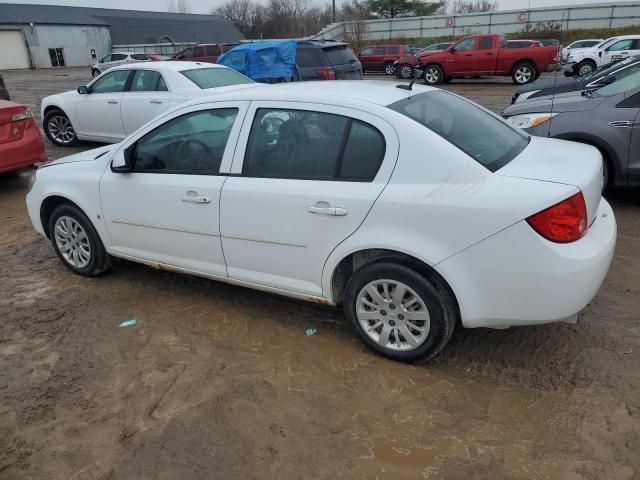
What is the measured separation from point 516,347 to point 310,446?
154cm

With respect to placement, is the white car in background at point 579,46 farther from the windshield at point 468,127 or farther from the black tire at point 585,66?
the windshield at point 468,127

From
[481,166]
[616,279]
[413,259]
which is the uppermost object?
[481,166]

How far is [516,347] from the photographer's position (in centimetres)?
337

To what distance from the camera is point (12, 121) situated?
6.93 meters

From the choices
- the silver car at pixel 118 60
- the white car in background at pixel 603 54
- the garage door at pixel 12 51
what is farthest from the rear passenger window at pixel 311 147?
the garage door at pixel 12 51

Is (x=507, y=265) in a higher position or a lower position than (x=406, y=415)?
higher

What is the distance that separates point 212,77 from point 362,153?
6.11 m

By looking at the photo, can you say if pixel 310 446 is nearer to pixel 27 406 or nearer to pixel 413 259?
pixel 413 259

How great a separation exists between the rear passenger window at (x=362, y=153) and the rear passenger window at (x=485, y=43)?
19.6 metres

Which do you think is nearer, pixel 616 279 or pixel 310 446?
pixel 310 446

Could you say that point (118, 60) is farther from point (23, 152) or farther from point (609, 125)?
point (609, 125)

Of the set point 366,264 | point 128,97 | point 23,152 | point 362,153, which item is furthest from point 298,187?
point 128,97

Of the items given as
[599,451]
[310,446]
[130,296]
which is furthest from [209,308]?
[599,451]

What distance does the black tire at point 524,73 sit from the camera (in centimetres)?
1995
